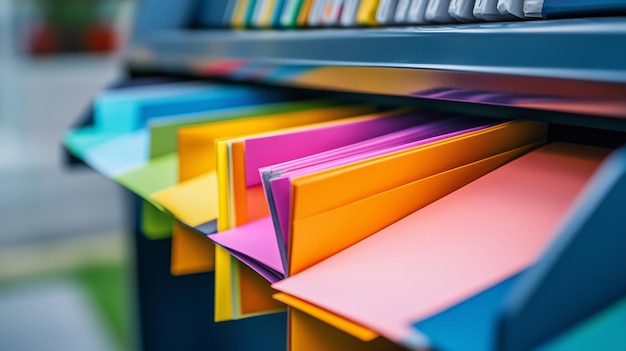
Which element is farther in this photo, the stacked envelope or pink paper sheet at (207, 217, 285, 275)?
pink paper sheet at (207, 217, 285, 275)

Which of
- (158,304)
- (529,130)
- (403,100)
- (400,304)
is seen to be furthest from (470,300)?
(158,304)

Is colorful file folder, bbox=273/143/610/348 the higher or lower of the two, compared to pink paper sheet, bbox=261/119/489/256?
lower

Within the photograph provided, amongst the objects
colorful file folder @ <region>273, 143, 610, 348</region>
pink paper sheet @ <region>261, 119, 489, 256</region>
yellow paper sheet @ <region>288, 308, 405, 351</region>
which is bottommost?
yellow paper sheet @ <region>288, 308, 405, 351</region>

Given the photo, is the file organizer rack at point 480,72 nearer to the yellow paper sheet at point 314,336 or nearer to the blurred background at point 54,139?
the yellow paper sheet at point 314,336

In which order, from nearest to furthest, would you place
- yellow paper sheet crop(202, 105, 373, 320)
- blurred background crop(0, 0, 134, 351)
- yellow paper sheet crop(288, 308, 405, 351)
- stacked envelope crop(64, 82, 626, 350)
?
stacked envelope crop(64, 82, 626, 350), yellow paper sheet crop(288, 308, 405, 351), yellow paper sheet crop(202, 105, 373, 320), blurred background crop(0, 0, 134, 351)

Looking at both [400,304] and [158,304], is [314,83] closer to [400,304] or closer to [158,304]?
[400,304]

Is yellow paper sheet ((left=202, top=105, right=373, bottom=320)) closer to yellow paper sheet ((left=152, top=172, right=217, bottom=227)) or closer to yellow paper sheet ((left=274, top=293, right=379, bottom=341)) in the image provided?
yellow paper sheet ((left=152, top=172, right=217, bottom=227))

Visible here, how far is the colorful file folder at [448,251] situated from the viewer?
1.45ft

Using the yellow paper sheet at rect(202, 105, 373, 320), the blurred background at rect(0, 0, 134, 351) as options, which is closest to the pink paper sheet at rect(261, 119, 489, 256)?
the yellow paper sheet at rect(202, 105, 373, 320)

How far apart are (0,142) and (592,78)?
4122 millimetres

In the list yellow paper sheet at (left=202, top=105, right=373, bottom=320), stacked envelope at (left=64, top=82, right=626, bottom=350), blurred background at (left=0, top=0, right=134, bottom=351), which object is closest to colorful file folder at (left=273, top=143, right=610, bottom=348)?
stacked envelope at (left=64, top=82, right=626, bottom=350)

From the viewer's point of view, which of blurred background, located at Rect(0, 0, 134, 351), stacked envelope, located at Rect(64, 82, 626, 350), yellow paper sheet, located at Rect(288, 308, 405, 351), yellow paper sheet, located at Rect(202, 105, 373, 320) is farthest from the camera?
blurred background, located at Rect(0, 0, 134, 351)

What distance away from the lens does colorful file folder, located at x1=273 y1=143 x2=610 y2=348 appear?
443mm

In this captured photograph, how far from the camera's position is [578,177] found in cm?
56
